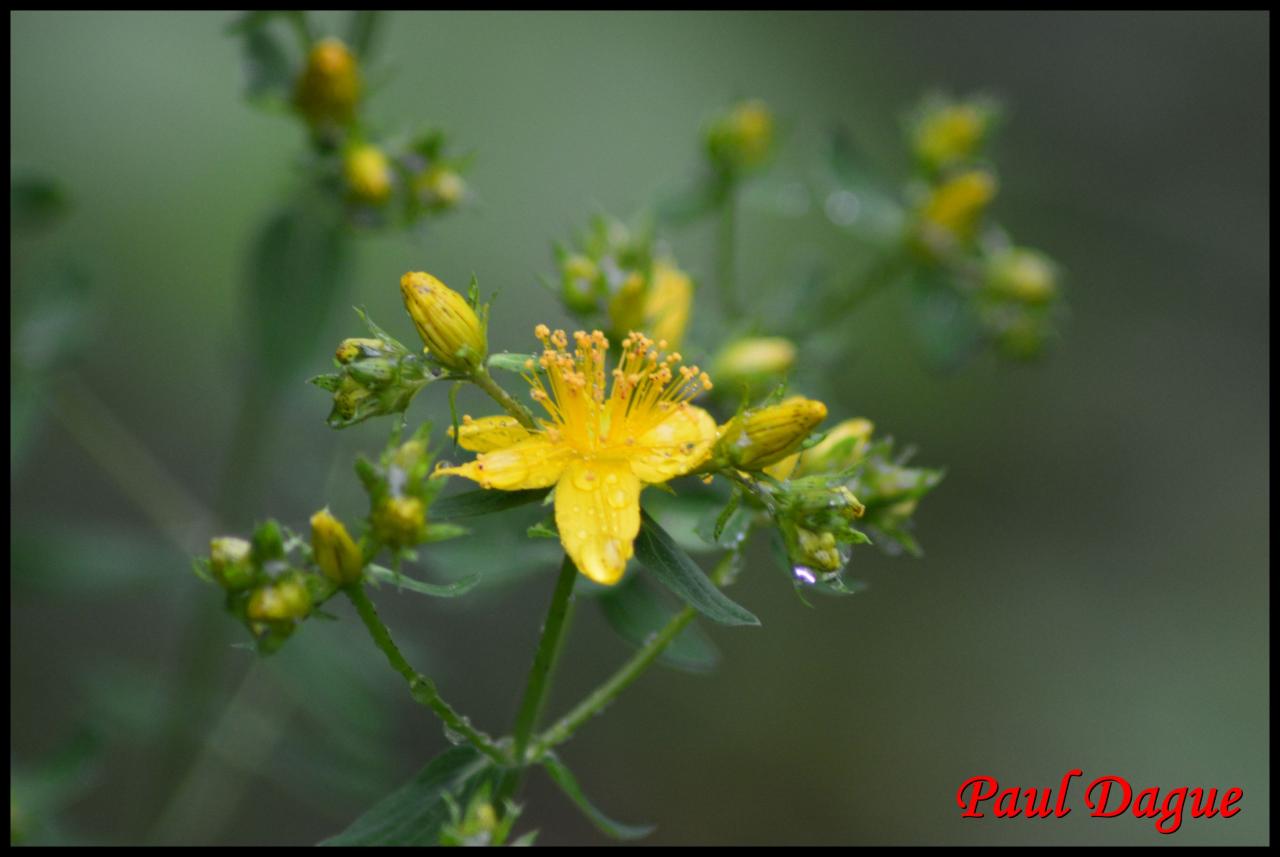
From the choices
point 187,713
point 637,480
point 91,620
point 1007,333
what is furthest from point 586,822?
point 637,480

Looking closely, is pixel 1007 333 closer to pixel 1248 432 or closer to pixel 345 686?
pixel 345 686

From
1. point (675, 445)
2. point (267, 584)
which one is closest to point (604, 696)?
point (675, 445)

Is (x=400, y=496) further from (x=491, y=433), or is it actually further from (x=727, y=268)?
(x=727, y=268)

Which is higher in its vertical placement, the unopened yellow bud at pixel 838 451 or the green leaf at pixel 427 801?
the unopened yellow bud at pixel 838 451

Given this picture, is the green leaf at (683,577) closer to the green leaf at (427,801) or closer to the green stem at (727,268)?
the green leaf at (427,801)

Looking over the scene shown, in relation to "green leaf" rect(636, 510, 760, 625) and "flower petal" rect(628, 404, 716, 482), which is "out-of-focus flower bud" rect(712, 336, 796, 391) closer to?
"flower petal" rect(628, 404, 716, 482)

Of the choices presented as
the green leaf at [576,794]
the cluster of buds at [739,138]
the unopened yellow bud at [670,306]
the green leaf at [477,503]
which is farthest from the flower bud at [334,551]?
the cluster of buds at [739,138]
